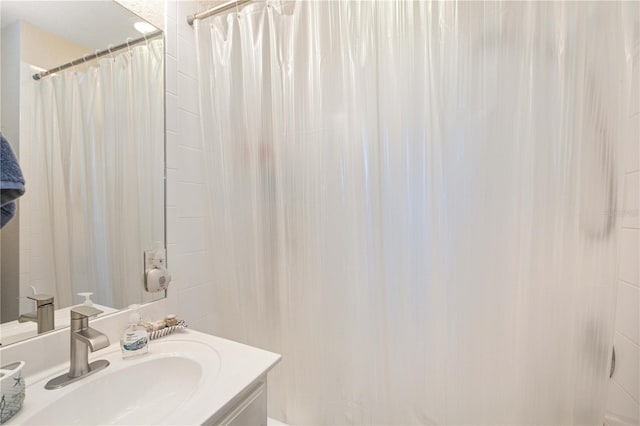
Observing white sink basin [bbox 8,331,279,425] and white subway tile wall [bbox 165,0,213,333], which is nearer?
white sink basin [bbox 8,331,279,425]

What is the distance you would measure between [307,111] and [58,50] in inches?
32.7

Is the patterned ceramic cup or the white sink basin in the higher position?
the patterned ceramic cup

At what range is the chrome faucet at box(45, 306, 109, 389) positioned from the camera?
2.23 ft

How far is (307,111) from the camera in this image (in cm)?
107

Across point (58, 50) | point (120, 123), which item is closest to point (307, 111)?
point (120, 123)

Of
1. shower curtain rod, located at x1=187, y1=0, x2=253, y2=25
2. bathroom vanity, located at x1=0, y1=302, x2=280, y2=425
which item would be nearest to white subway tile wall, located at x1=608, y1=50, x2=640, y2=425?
bathroom vanity, located at x1=0, y1=302, x2=280, y2=425

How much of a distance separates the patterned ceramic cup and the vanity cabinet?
427mm

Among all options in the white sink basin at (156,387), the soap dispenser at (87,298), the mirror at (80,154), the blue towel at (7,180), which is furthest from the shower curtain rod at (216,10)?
the white sink basin at (156,387)

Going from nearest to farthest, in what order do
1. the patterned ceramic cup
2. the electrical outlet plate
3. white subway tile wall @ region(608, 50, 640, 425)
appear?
the patterned ceramic cup
white subway tile wall @ region(608, 50, 640, 425)
the electrical outlet plate

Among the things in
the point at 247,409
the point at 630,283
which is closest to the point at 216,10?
the point at 247,409

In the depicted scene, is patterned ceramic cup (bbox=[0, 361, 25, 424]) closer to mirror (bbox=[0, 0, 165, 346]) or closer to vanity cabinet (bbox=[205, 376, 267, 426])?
mirror (bbox=[0, 0, 165, 346])

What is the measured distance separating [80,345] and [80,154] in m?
0.60

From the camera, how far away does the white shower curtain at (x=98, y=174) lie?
781 millimetres

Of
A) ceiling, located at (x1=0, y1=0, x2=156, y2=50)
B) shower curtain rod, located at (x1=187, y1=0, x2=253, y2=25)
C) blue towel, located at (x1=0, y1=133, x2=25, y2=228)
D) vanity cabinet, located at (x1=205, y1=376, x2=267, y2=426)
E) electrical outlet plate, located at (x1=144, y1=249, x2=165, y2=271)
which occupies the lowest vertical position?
vanity cabinet, located at (x1=205, y1=376, x2=267, y2=426)
